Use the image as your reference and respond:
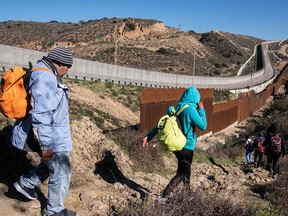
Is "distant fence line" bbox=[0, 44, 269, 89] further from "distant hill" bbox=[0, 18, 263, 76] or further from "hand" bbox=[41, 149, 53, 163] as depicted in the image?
"hand" bbox=[41, 149, 53, 163]

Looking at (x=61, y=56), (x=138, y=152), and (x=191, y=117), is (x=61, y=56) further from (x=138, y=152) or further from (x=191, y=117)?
(x=138, y=152)

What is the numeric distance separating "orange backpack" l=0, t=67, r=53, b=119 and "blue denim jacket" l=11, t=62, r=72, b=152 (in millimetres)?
99

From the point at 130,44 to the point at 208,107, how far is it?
61564 millimetres

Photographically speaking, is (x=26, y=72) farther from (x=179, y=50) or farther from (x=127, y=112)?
(x=179, y=50)

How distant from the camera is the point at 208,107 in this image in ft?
57.7

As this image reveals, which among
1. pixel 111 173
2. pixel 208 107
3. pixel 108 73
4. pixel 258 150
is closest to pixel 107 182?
pixel 111 173

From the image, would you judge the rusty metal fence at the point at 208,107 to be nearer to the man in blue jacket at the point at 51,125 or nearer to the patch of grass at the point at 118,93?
the patch of grass at the point at 118,93

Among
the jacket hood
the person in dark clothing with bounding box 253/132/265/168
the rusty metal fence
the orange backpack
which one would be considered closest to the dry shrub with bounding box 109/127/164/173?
the rusty metal fence

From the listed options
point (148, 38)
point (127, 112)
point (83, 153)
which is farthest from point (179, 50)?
point (83, 153)

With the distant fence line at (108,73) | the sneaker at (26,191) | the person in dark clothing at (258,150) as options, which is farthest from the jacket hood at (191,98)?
the distant fence line at (108,73)

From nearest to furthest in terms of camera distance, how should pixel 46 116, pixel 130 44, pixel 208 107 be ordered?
pixel 46 116, pixel 208 107, pixel 130 44

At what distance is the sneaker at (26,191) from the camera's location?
15.3 feet

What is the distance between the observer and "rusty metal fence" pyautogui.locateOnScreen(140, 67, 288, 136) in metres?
11.3

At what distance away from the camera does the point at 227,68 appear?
9094 cm
